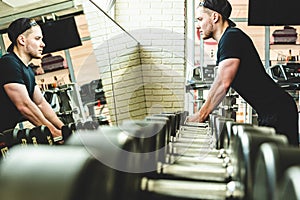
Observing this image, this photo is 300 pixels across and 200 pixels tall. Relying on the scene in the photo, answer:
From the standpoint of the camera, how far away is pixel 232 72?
94.3 inches

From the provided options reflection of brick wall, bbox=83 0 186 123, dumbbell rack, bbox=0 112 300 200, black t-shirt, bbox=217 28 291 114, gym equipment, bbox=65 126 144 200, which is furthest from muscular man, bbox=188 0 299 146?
reflection of brick wall, bbox=83 0 186 123

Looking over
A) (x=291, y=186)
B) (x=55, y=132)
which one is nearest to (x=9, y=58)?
(x=55, y=132)

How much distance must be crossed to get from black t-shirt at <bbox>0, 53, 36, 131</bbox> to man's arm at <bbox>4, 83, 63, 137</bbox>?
2cm

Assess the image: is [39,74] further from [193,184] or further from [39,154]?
A: [39,154]

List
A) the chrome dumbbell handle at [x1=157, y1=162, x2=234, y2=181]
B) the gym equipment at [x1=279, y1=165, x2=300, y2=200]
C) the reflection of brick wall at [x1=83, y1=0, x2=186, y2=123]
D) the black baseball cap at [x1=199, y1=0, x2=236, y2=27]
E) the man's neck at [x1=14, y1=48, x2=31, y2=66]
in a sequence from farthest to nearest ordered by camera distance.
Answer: the reflection of brick wall at [x1=83, y1=0, x2=186, y2=123], the black baseball cap at [x1=199, y1=0, x2=236, y2=27], the man's neck at [x1=14, y1=48, x2=31, y2=66], the chrome dumbbell handle at [x1=157, y1=162, x2=234, y2=181], the gym equipment at [x1=279, y1=165, x2=300, y2=200]

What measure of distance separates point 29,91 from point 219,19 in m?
1.38

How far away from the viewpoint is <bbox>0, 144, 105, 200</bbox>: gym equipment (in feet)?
1.45

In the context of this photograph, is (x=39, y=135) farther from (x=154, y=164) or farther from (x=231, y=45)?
(x=231, y=45)

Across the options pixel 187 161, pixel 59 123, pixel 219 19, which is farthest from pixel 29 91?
pixel 219 19

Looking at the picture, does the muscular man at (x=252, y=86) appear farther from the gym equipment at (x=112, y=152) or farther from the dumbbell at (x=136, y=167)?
the gym equipment at (x=112, y=152)

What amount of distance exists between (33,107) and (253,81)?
1207mm

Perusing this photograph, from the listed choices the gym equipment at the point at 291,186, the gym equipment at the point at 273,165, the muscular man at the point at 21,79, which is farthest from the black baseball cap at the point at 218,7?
the gym equipment at the point at 291,186

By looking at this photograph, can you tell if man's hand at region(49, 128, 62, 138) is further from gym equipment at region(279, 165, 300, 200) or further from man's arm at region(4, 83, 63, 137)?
gym equipment at region(279, 165, 300, 200)

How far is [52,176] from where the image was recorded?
0.46 meters
